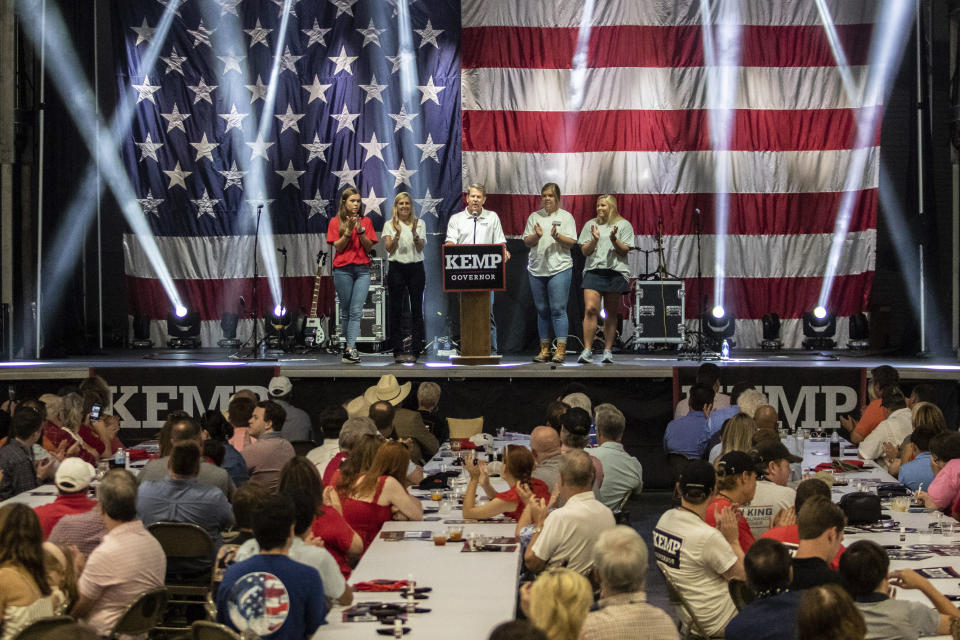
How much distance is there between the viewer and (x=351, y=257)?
11.9 m

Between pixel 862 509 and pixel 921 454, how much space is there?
1484 mm

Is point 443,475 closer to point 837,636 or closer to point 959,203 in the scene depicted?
point 837,636

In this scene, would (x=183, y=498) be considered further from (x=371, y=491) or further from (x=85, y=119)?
(x=85, y=119)

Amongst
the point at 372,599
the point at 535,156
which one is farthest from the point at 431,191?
the point at 372,599

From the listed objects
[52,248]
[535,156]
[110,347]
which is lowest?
[110,347]

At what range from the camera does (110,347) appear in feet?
50.4

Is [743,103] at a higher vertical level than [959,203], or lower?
higher

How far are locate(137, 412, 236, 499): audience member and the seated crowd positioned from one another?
0.05 ft

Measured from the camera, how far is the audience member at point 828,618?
140 inches

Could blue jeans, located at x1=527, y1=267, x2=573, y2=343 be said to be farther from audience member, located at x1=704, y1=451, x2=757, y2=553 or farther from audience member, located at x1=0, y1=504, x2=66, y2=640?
audience member, located at x1=0, y1=504, x2=66, y2=640

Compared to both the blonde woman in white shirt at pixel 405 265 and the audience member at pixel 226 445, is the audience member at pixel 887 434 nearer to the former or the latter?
the audience member at pixel 226 445

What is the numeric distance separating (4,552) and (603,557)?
2.30 metres

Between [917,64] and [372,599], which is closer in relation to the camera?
[372,599]

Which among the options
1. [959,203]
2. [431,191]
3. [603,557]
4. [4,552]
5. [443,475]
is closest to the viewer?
[603,557]
